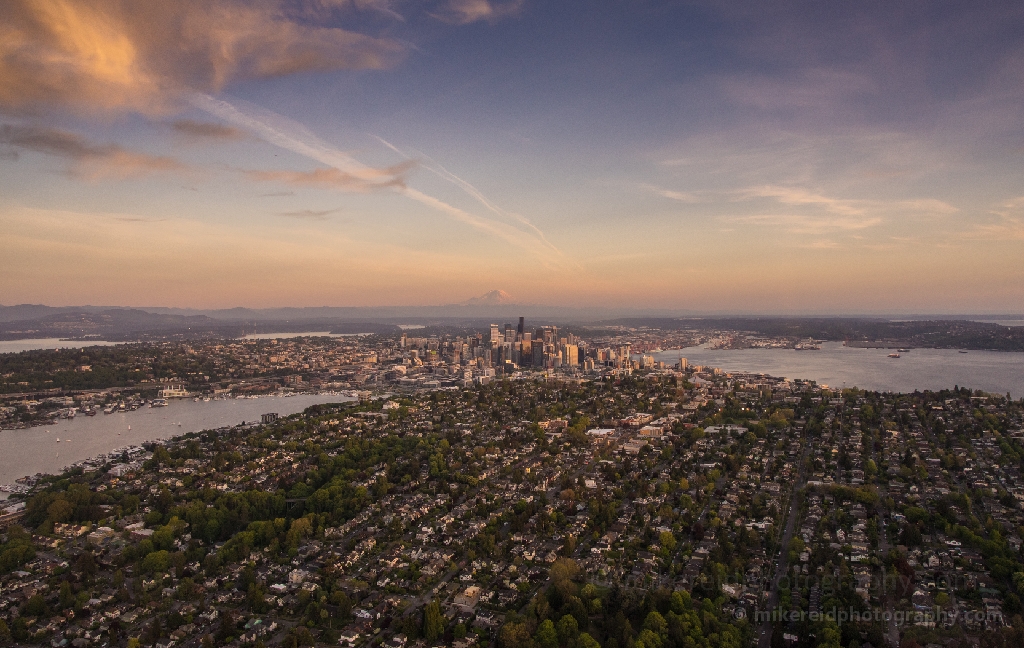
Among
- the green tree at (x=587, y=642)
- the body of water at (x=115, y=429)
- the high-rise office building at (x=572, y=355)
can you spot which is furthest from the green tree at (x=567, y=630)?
the high-rise office building at (x=572, y=355)

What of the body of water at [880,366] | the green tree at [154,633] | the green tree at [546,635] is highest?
the body of water at [880,366]

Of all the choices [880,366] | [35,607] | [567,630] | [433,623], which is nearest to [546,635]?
[567,630]

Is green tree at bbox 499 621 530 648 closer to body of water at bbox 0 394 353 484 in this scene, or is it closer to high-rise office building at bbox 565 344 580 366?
body of water at bbox 0 394 353 484

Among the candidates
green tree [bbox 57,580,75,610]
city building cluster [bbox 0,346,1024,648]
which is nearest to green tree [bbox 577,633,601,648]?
city building cluster [bbox 0,346,1024,648]

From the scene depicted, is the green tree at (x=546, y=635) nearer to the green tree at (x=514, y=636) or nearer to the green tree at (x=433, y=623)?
the green tree at (x=514, y=636)

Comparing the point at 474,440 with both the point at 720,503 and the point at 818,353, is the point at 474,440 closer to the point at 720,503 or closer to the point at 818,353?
the point at 720,503

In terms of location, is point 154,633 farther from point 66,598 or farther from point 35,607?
point 35,607
